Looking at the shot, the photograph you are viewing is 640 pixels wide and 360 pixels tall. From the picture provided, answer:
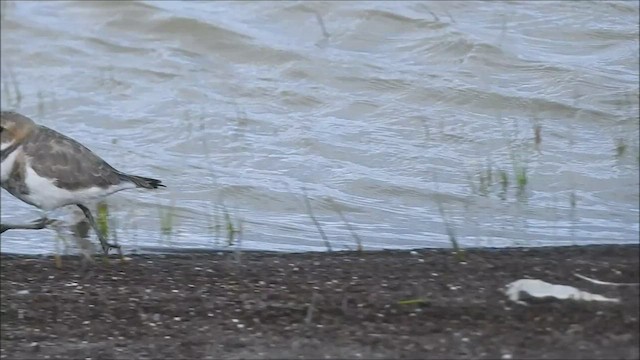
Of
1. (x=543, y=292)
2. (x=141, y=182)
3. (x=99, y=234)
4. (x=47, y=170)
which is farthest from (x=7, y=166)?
(x=543, y=292)

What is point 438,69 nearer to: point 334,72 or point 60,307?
point 334,72

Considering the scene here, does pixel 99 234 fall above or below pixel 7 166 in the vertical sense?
below

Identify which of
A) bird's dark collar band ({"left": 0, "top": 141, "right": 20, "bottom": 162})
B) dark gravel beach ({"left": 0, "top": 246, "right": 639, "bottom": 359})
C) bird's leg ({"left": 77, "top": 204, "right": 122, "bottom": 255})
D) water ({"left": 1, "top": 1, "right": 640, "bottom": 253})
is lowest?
water ({"left": 1, "top": 1, "right": 640, "bottom": 253})

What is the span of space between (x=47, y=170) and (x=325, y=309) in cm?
187

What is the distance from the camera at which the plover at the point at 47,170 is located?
21.2ft

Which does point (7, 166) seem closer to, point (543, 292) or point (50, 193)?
point (50, 193)

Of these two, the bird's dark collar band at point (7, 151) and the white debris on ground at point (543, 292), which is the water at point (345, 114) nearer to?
the bird's dark collar band at point (7, 151)

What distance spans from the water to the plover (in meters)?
0.63

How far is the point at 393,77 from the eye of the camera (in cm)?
1019

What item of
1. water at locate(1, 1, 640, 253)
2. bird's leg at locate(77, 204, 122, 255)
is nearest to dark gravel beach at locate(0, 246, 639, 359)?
bird's leg at locate(77, 204, 122, 255)

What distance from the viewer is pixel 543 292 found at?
514 centimetres

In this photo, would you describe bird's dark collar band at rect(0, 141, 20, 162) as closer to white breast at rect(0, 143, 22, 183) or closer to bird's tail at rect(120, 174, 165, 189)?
white breast at rect(0, 143, 22, 183)

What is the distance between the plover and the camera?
6469 millimetres

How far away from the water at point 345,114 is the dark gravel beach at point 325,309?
93cm
